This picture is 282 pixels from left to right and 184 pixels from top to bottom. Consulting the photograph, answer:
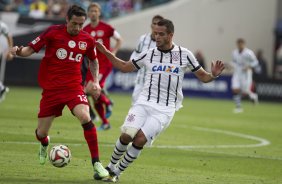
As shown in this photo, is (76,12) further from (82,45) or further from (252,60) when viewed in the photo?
(252,60)

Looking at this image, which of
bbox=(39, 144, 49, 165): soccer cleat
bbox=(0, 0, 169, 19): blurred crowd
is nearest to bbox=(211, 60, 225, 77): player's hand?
bbox=(39, 144, 49, 165): soccer cleat

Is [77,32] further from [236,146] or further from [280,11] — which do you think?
[280,11]

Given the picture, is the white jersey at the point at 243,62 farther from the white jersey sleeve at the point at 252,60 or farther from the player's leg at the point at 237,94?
the player's leg at the point at 237,94

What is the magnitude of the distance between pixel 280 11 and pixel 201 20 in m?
4.71

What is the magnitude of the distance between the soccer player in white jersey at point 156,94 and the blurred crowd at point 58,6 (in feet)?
83.2

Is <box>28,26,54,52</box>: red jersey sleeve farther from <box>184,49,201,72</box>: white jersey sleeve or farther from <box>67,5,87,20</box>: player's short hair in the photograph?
<box>184,49,201,72</box>: white jersey sleeve

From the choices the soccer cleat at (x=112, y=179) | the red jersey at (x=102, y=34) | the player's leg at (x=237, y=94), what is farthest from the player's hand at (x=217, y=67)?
the player's leg at (x=237, y=94)

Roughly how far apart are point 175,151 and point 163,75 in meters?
4.05

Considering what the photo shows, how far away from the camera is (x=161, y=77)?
11.0 m

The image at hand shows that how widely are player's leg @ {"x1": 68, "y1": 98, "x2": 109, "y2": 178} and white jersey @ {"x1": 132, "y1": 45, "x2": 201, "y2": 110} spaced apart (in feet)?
2.53

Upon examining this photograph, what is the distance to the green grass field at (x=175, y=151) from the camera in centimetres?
1122

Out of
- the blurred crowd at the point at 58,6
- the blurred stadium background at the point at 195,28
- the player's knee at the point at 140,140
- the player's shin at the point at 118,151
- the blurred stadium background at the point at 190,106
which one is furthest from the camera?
the blurred crowd at the point at 58,6

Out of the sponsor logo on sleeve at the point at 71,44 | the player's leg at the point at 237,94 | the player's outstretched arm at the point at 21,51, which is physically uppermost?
the sponsor logo on sleeve at the point at 71,44

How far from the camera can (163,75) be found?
36.1 feet
